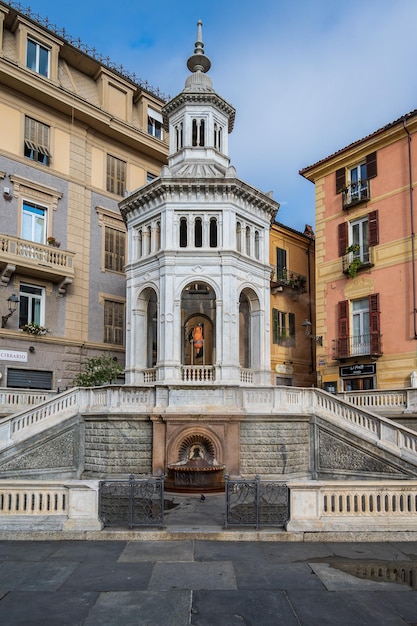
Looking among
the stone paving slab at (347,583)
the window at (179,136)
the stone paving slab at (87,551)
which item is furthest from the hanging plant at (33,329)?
the stone paving slab at (347,583)

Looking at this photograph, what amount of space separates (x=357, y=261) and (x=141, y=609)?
23.8m

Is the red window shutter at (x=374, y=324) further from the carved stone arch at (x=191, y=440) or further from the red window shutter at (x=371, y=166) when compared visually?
the carved stone arch at (x=191, y=440)

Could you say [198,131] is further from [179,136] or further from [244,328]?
[244,328]

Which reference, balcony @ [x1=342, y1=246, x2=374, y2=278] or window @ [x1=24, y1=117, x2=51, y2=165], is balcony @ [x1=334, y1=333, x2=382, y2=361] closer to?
balcony @ [x1=342, y1=246, x2=374, y2=278]

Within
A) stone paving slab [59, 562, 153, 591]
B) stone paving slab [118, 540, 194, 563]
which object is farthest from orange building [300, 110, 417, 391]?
stone paving slab [59, 562, 153, 591]

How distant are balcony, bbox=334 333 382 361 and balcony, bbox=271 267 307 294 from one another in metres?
6.98

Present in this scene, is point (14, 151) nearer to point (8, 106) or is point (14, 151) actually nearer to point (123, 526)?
point (8, 106)

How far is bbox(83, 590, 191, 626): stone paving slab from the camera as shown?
7.35 m

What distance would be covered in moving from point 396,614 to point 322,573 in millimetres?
1843

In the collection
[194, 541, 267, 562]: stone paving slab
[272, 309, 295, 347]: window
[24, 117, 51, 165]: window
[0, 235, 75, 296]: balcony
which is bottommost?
[194, 541, 267, 562]: stone paving slab

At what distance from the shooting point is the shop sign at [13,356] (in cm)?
2577

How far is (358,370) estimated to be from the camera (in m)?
28.1

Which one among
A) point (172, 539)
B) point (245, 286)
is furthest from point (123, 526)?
point (245, 286)

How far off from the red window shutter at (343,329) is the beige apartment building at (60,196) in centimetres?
1204
